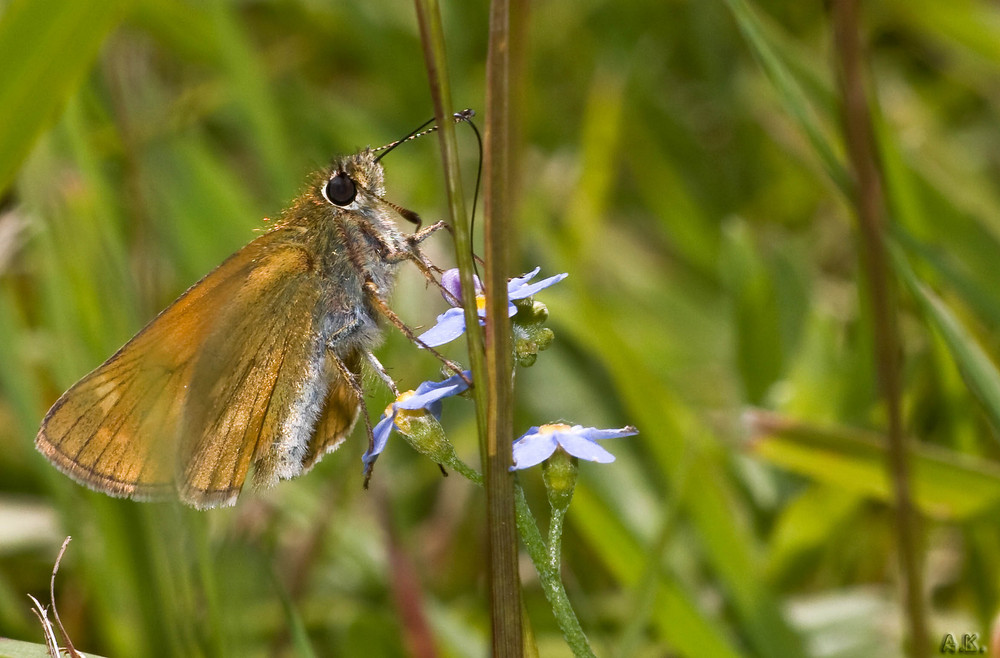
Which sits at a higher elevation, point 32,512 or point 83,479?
point 32,512

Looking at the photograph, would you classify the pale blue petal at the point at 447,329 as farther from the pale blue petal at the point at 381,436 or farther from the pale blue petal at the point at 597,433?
the pale blue petal at the point at 597,433

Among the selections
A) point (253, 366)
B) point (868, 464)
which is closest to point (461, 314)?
point (253, 366)

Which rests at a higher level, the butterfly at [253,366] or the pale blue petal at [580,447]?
the butterfly at [253,366]

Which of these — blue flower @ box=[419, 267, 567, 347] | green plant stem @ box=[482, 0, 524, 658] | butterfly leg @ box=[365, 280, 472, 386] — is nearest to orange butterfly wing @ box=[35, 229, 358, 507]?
butterfly leg @ box=[365, 280, 472, 386]

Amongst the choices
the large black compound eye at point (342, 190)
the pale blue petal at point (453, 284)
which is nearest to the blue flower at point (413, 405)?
the pale blue petal at point (453, 284)

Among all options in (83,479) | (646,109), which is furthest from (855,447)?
(646,109)

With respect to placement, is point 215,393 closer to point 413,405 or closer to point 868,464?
point 413,405

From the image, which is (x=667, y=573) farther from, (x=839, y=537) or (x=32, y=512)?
(x=32, y=512)
